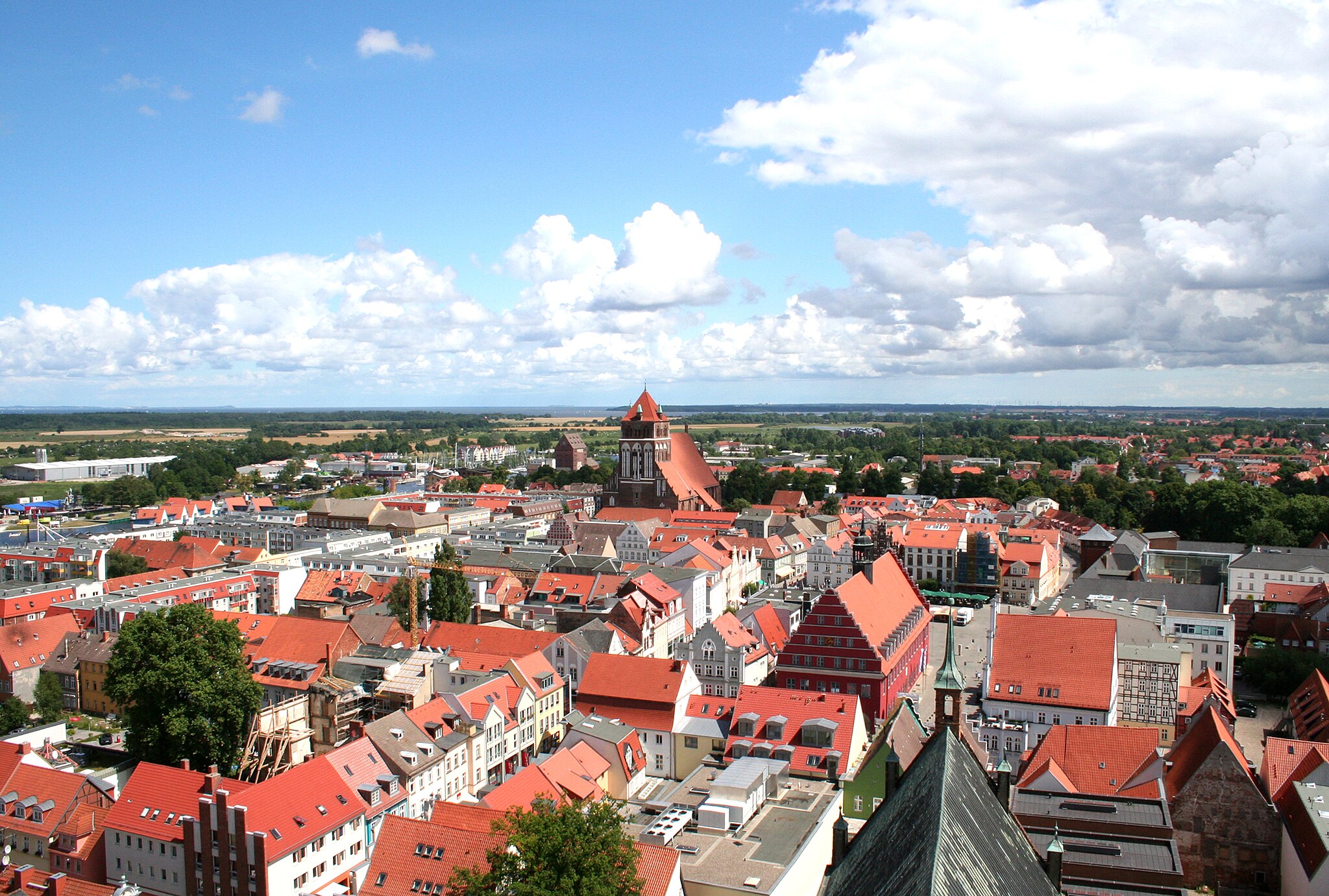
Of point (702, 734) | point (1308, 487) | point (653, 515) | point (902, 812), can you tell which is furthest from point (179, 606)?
point (1308, 487)

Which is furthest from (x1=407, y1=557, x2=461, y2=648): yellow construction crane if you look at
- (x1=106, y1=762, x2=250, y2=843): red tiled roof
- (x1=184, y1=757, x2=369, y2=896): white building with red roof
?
(x1=184, y1=757, x2=369, y2=896): white building with red roof

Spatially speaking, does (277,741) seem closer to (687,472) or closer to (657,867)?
(657,867)

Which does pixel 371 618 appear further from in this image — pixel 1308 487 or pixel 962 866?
pixel 1308 487

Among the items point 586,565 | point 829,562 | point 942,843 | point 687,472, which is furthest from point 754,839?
point 687,472

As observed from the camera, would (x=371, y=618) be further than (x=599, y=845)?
Yes

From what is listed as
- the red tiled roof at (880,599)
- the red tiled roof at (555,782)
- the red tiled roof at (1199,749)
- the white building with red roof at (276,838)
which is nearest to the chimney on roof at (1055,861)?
the red tiled roof at (555,782)
